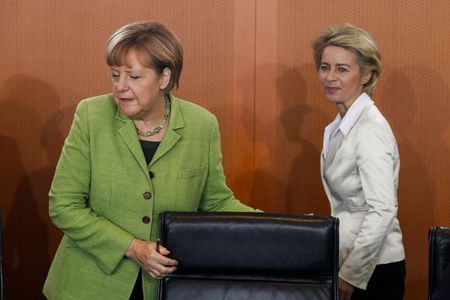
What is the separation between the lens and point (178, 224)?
229 centimetres

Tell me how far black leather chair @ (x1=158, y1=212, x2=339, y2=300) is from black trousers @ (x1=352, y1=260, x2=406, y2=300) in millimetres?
685

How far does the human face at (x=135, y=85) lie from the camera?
2.58 m

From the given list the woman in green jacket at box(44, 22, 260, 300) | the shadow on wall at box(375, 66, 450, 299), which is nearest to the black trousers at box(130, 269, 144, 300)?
the woman in green jacket at box(44, 22, 260, 300)

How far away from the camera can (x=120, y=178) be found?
2.58 metres

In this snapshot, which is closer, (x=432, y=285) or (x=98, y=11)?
(x=432, y=285)

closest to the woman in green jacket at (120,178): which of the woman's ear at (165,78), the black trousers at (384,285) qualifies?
the woman's ear at (165,78)

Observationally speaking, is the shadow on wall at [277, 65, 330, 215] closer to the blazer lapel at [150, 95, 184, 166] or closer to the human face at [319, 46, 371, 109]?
the human face at [319, 46, 371, 109]

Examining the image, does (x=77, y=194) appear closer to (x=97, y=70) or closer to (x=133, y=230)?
(x=133, y=230)

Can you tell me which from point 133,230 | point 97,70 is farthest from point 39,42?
point 133,230

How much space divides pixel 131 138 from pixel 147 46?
286 millimetres

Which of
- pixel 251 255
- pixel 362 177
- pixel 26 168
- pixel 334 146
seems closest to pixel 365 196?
pixel 362 177

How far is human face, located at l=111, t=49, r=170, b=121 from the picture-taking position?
258cm

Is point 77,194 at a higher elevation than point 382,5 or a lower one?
lower

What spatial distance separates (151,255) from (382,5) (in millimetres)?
2102
